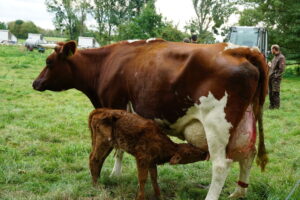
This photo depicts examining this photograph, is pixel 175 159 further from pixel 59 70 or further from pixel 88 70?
pixel 59 70

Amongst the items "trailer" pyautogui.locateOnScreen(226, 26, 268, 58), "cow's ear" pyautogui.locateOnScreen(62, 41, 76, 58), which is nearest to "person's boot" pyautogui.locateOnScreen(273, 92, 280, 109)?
"trailer" pyautogui.locateOnScreen(226, 26, 268, 58)

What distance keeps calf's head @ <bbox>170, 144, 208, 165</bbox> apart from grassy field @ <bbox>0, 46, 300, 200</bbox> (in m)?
0.59

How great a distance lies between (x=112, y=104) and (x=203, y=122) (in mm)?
1397

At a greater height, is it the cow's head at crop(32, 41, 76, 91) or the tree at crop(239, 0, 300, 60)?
the tree at crop(239, 0, 300, 60)

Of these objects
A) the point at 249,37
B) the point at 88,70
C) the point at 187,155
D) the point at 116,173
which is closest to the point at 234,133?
the point at 187,155

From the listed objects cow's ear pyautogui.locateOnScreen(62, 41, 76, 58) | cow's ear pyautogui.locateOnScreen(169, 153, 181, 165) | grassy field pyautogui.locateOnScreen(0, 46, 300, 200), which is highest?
cow's ear pyautogui.locateOnScreen(62, 41, 76, 58)

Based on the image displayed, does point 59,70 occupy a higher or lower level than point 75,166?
higher

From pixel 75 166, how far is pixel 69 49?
170cm

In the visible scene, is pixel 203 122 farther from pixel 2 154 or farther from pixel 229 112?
pixel 2 154

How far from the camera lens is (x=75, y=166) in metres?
5.29

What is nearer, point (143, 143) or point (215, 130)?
point (215, 130)

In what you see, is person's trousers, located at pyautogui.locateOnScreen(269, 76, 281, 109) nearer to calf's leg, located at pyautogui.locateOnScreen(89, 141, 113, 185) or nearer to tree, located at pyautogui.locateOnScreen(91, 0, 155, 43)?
calf's leg, located at pyautogui.locateOnScreen(89, 141, 113, 185)

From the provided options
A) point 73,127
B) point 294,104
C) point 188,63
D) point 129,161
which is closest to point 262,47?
point 294,104

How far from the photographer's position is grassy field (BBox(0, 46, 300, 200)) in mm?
4328
